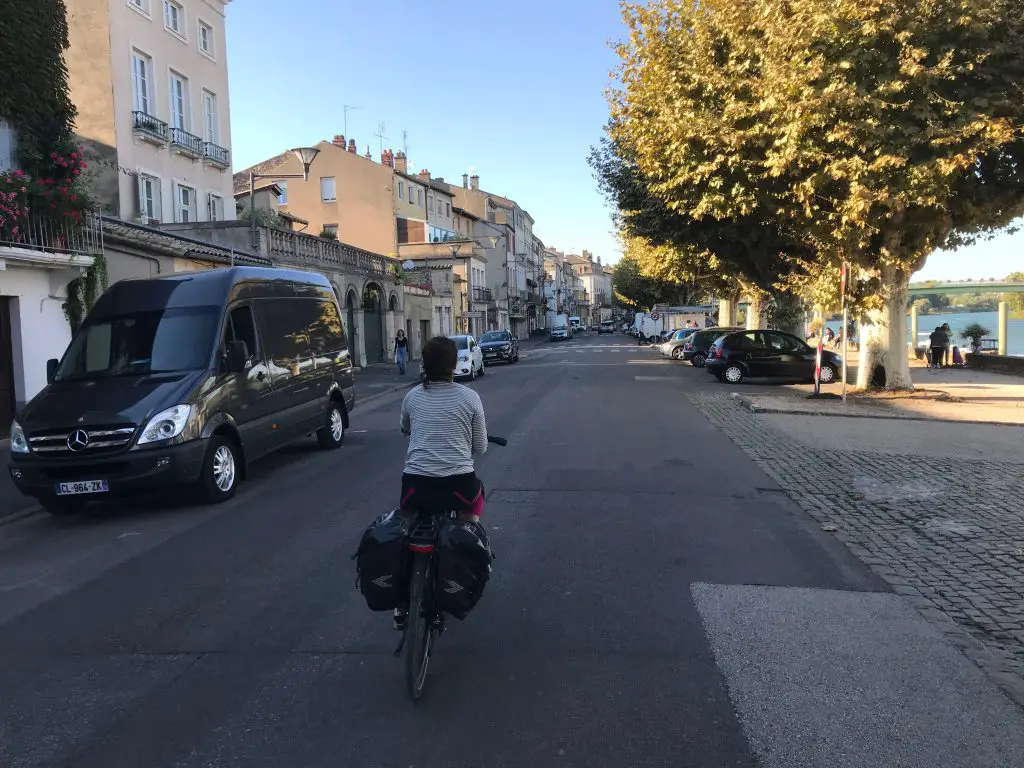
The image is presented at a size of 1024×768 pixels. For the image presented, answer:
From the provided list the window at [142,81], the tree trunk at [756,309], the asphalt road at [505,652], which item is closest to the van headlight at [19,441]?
the asphalt road at [505,652]

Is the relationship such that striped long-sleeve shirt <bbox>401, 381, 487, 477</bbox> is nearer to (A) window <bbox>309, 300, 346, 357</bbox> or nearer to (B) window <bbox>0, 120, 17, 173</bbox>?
(A) window <bbox>309, 300, 346, 357</bbox>

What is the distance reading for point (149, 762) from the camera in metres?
3.23

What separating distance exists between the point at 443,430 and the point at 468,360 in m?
22.3

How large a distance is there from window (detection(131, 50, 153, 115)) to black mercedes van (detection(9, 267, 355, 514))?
592 inches

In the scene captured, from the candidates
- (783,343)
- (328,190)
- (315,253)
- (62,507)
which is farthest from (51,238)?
(328,190)

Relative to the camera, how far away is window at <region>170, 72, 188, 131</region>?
2406cm

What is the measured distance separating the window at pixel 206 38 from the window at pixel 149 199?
19.4 feet

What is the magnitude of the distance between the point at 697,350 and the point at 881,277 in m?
15.2

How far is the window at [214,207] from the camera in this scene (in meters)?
25.6

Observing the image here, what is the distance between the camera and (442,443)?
4199mm

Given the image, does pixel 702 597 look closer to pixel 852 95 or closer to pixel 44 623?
pixel 44 623

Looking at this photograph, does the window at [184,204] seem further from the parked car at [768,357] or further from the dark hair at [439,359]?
the dark hair at [439,359]

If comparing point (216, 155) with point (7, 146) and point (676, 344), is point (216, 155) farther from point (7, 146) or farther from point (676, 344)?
point (676, 344)

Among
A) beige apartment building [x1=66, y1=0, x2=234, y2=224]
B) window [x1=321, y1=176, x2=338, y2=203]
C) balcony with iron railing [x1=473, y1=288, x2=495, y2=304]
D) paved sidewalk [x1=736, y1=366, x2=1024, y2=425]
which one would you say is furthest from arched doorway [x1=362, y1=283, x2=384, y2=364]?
balcony with iron railing [x1=473, y1=288, x2=495, y2=304]
